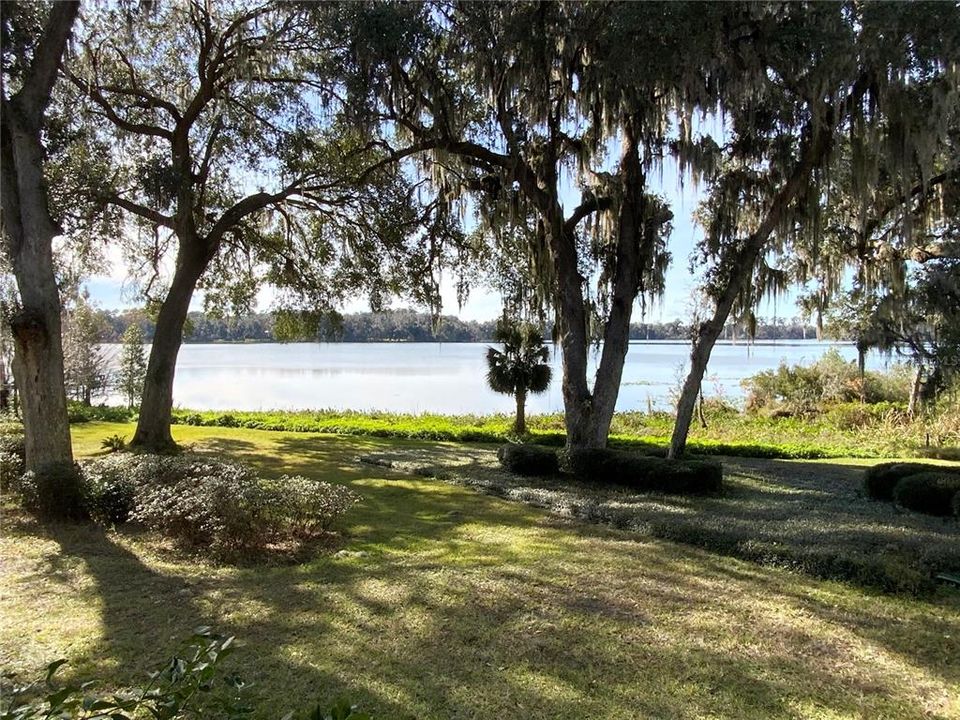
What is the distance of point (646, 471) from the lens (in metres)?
8.39

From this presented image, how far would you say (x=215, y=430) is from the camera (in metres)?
16.6

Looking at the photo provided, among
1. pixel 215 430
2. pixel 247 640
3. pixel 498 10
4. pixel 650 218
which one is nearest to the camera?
pixel 247 640

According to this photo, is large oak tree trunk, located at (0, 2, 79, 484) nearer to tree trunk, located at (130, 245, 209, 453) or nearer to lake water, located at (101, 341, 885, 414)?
tree trunk, located at (130, 245, 209, 453)

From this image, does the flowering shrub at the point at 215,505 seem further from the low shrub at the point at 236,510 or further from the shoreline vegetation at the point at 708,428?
the shoreline vegetation at the point at 708,428

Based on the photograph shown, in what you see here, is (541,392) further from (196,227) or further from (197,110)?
(197,110)

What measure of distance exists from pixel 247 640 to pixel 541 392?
45.4 feet

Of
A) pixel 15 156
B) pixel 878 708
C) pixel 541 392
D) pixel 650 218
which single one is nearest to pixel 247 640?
pixel 878 708

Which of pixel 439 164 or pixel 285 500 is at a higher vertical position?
pixel 439 164

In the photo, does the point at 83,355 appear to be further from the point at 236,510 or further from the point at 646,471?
the point at 646,471

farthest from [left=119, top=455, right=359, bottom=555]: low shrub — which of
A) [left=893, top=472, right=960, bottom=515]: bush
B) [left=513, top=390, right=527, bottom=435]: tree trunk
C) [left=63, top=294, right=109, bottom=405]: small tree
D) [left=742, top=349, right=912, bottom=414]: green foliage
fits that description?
[left=63, top=294, right=109, bottom=405]: small tree

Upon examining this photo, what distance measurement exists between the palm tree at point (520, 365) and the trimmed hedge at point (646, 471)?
23.2 ft

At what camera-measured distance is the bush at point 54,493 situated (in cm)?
630

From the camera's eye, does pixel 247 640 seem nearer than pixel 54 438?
Yes

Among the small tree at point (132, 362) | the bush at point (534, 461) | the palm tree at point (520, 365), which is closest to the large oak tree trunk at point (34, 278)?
the bush at point (534, 461)
